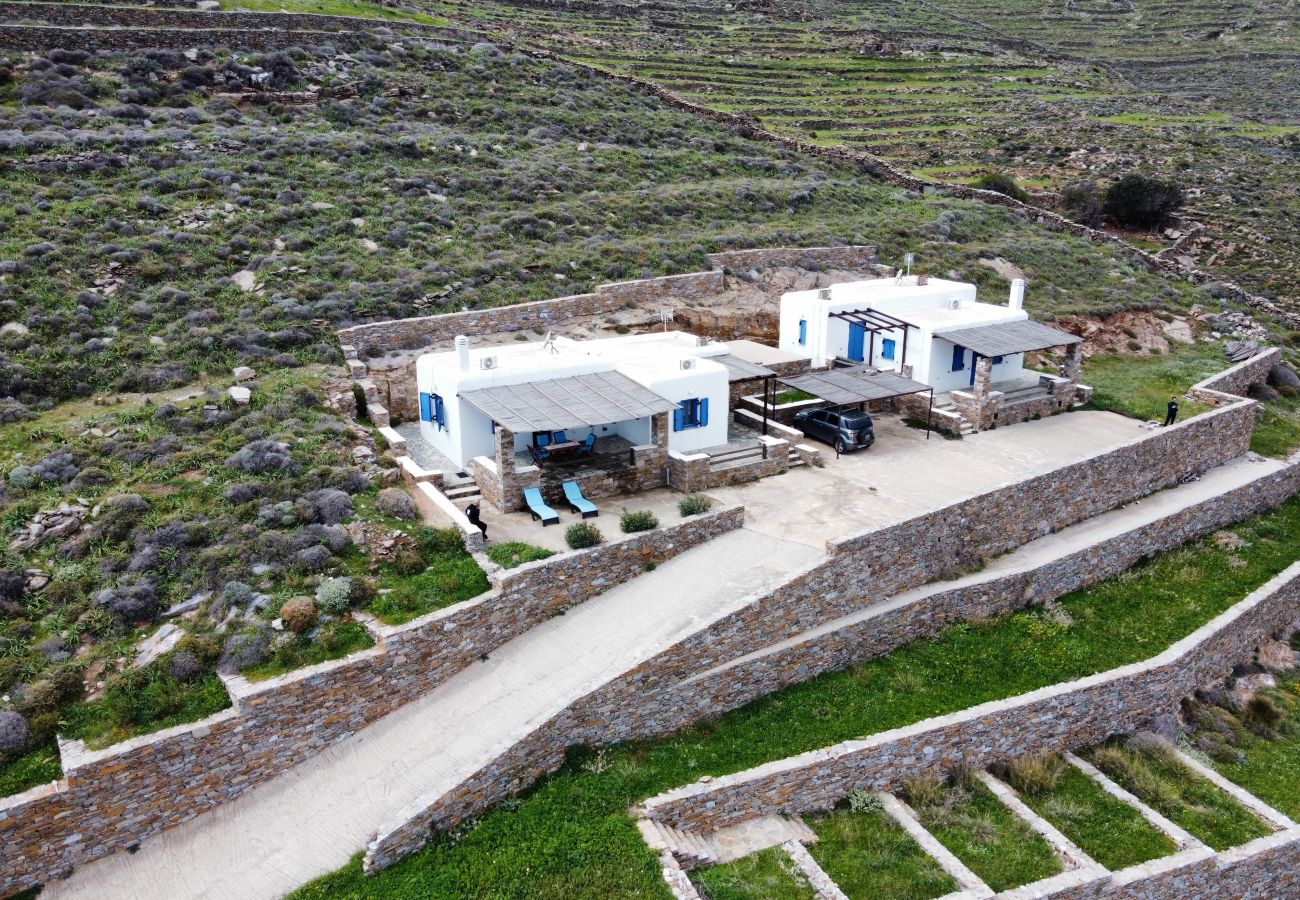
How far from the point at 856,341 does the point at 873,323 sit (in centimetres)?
90

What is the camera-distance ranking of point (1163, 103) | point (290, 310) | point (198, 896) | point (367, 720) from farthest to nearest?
point (1163, 103) < point (290, 310) < point (367, 720) < point (198, 896)

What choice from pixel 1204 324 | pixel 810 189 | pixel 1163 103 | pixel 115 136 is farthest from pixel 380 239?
pixel 1163 103

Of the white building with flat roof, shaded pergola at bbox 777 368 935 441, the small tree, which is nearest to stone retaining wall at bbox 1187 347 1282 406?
the white building with flat roof

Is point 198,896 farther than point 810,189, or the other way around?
point 810,189

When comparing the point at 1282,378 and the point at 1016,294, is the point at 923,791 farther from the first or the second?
the point at 1282,378

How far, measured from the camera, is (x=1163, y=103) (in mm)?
72188

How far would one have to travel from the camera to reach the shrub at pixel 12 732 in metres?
12.0

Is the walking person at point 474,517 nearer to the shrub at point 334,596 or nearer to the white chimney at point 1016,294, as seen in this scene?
the shrub at point 334,596

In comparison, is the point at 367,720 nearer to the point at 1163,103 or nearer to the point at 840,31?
the point at 1163,103

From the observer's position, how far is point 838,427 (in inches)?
891

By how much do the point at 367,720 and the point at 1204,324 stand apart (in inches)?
1373

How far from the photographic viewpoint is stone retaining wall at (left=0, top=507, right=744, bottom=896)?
38.2ft

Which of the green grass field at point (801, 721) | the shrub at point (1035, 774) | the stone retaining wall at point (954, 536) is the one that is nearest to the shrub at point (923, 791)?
the green grass field at point (801, 721)

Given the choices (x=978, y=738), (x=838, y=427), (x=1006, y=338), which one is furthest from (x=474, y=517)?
(x=1006, y=338)
